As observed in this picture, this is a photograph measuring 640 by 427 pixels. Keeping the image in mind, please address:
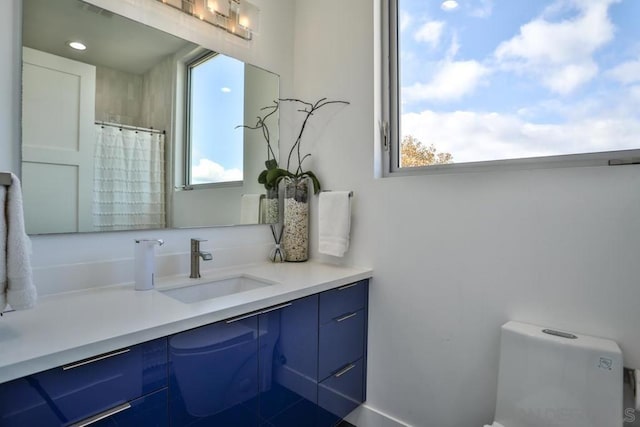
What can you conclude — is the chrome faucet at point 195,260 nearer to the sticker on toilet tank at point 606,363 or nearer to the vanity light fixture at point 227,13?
the vanity light fixture at point 227,13

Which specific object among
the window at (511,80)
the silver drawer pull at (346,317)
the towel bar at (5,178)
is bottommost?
the silver drawer pull at (346,317)

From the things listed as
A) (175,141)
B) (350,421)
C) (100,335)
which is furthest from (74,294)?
(350,421)

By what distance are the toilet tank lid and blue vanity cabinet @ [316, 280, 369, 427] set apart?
642 mm

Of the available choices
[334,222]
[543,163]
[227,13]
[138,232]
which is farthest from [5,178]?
[543,163]

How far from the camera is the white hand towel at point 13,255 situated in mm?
768

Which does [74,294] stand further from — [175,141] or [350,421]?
[350,421]

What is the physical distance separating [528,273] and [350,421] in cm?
119

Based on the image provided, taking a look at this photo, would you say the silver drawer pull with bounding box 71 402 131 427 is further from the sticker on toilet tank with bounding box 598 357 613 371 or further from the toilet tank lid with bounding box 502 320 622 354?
the sticker on toilet tank with bounding box 598 357 613 371

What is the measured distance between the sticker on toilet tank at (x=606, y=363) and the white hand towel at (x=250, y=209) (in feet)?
5.04

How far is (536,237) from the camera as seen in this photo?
122cm

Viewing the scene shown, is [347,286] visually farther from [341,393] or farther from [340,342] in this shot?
[341,393]

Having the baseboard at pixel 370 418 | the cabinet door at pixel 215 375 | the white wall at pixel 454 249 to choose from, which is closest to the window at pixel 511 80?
the white wall at pixel 454 249

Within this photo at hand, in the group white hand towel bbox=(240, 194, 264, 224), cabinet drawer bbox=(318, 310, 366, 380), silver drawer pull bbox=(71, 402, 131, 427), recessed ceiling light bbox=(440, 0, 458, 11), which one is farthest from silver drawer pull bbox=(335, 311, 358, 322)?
recessed ceiling light bbox=(440, 0, 458, 11)

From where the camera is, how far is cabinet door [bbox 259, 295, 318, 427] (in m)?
1.18
